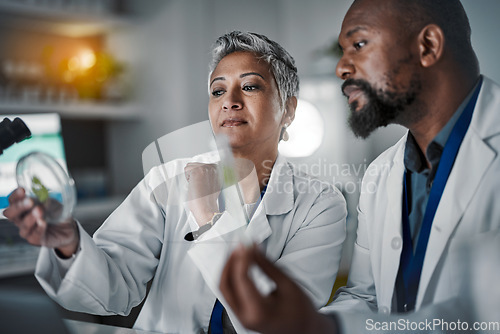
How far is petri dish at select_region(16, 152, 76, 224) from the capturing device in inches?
30.0

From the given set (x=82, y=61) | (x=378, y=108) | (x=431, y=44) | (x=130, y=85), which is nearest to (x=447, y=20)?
(x=431, y=44)

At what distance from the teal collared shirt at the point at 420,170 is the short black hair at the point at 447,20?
0.15 feet

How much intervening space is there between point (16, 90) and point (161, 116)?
29 cm

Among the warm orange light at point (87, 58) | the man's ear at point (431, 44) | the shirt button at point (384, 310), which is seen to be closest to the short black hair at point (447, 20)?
the man's ear at point (431, 44)

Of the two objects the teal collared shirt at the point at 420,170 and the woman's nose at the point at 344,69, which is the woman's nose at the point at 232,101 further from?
the teal collared shirt at the point at 420,170

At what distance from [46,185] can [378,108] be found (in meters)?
0.51

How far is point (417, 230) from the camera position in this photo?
27.6 inches

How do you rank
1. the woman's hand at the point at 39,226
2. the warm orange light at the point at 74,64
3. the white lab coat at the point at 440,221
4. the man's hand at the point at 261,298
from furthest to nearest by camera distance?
the warm orange light at the point at 74,64 < the woman's hand at the point at 39,226 < the white lab coat at the point at 440,221 < the man's hand at the point at 261,298

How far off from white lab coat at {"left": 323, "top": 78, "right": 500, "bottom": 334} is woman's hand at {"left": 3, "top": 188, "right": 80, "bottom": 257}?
16.7 inches

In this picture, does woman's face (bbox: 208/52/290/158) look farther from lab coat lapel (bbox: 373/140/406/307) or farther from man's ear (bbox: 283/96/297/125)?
lab coat lapel (bbox: 373/140/406/307)

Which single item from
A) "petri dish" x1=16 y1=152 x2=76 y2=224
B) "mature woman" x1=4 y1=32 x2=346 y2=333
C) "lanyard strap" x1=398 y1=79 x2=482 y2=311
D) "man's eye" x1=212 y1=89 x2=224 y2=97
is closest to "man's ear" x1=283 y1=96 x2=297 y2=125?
"mature woman" x1=4 y1=32 x2=346 y2=333

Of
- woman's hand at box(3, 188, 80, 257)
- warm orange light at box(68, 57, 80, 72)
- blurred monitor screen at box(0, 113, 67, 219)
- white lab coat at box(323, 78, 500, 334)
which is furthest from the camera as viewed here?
warm orange light at box(68, 57, 80, 72)

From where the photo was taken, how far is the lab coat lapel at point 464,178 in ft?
2.14

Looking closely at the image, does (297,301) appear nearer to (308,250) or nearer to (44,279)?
(308,250)
